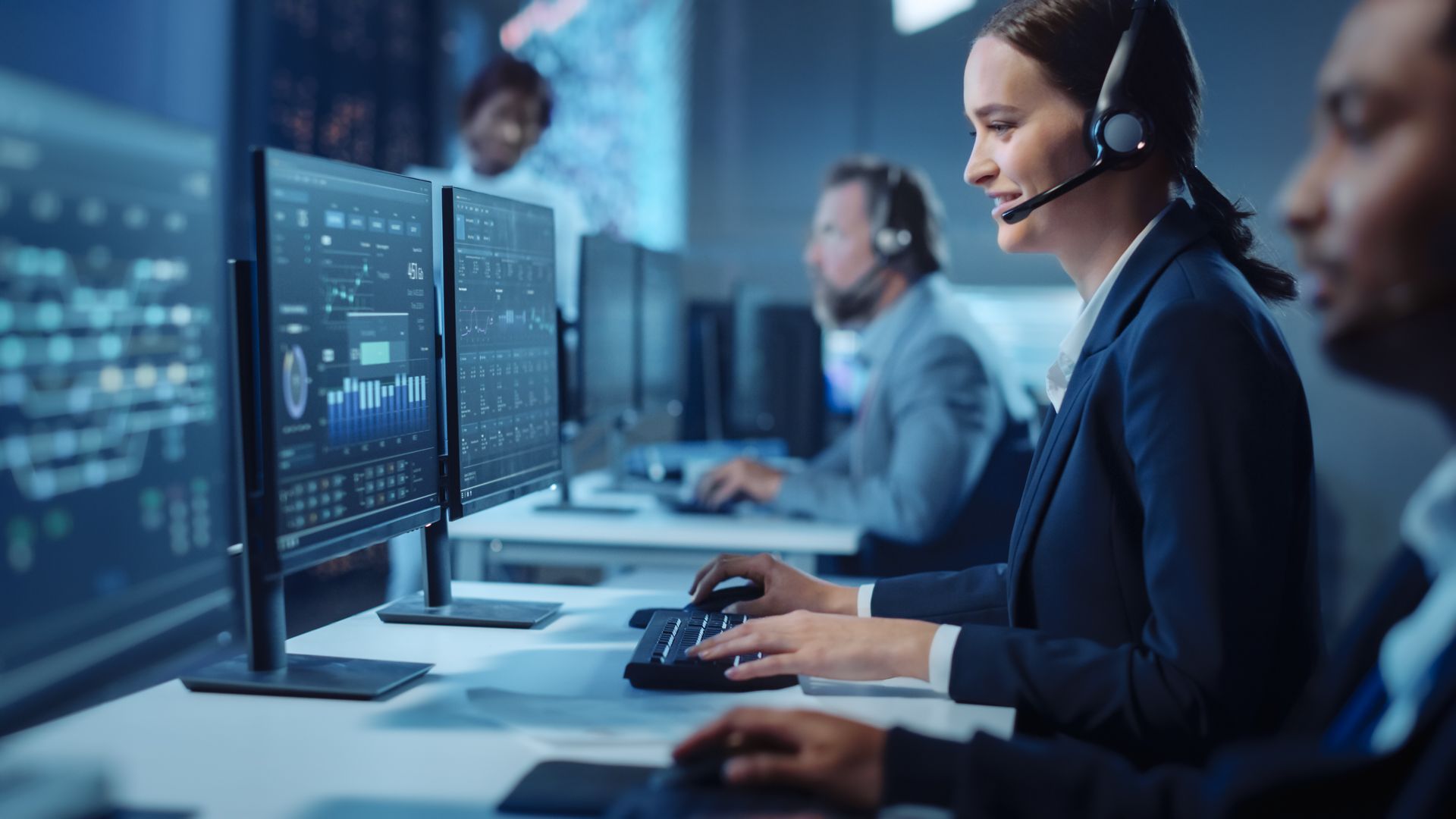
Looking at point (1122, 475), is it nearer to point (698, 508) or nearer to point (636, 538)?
point (636, 538)

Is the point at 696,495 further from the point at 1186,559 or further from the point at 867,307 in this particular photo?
the point at 1186,559

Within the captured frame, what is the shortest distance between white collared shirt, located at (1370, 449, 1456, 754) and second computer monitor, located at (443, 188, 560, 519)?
1.01 metres

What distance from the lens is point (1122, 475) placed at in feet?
3.97

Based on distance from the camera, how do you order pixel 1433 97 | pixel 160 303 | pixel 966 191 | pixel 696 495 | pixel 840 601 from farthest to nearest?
pixel 966 191 < pixel 696 495 < pixel 840 601 < pixel 160 303 < pixel 1433 97

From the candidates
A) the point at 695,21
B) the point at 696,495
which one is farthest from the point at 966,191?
the point at 696,495

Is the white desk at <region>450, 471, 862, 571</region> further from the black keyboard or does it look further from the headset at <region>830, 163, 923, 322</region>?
the black keyboard

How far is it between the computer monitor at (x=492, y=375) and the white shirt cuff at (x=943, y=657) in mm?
571

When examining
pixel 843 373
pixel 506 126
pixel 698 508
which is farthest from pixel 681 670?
pixel 506 126

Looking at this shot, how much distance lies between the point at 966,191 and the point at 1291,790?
161 inches

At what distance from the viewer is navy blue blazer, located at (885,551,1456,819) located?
794 millimetres

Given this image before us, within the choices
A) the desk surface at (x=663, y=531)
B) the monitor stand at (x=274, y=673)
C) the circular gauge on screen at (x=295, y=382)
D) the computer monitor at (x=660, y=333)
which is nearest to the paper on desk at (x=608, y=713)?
the monitor stand at (x=274, y=673)

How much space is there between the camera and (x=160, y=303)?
90cm

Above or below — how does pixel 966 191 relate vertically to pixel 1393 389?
above

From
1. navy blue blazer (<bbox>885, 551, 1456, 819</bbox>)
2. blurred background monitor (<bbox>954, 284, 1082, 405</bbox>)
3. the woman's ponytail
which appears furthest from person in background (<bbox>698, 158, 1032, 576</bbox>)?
blurred background monitor (<bbox>954, 284, 1082, 405</bbox>)
